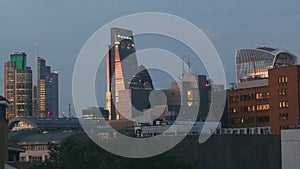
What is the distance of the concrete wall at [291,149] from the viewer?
7744 cm

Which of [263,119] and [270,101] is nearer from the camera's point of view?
[270,101]

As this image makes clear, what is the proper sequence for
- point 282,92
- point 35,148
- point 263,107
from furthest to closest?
point 263,107 < point 35,148 < point 282,92

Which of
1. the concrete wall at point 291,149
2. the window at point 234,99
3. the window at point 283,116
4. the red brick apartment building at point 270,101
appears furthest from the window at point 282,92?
the concrete wall at point 291,149

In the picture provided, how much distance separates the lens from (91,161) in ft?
214

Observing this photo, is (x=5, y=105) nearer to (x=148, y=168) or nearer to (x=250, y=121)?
(x=148, y=168)

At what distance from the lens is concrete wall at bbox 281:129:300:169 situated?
77.4 m

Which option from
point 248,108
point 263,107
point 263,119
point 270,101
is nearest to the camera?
point 270,101

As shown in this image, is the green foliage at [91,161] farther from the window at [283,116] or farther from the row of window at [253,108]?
the row of window at [253,108]

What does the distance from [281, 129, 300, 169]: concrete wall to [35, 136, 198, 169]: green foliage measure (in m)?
15.9

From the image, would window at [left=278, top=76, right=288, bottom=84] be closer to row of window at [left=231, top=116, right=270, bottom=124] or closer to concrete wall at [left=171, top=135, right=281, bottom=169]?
row of window at [left=231, top=116, right=270, bottom=124]

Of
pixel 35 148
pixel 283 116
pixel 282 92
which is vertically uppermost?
pixel 282 92

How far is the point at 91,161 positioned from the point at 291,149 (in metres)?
24.7

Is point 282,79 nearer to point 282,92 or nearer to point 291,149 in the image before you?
point 282,92

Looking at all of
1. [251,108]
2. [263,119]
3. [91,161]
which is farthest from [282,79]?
[91,161]
